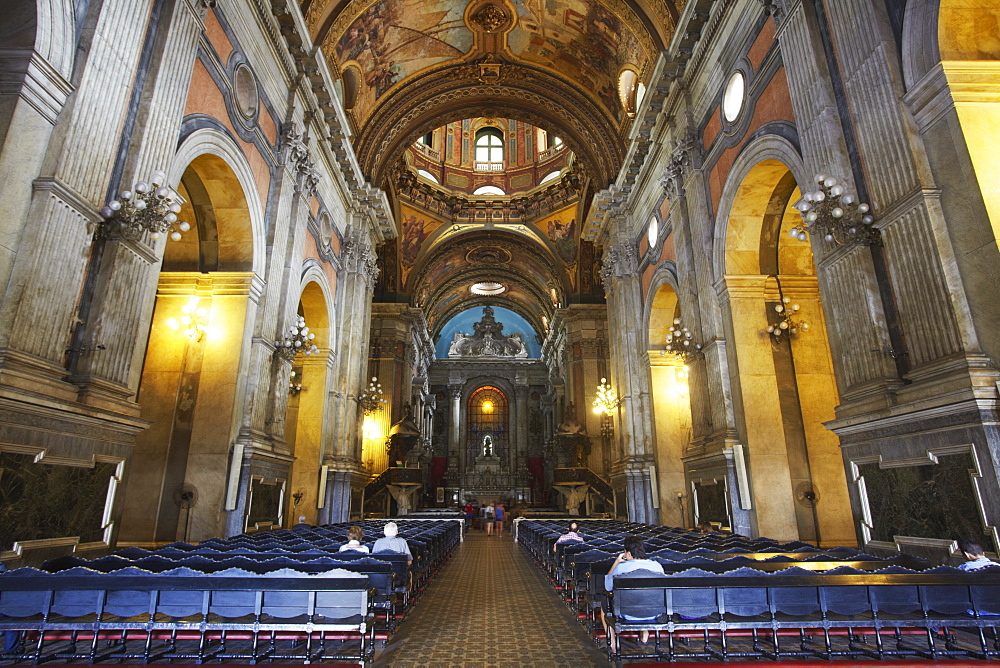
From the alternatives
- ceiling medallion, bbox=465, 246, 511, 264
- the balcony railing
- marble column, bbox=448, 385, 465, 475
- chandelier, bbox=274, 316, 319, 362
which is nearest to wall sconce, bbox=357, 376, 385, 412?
chandelier, bbox=274, 316, 319, 362

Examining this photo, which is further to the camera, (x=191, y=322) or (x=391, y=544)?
(x=191, y=322)

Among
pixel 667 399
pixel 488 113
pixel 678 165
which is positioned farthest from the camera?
pixel 488 113

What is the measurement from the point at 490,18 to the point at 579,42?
8.26ft

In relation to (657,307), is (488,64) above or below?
above

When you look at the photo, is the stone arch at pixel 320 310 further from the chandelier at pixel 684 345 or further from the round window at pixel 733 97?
the round window at pixel 733 97

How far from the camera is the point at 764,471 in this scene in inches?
304

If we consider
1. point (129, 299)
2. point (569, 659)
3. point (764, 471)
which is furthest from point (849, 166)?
point (129, 299)

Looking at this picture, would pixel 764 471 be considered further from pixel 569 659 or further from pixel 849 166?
pixel 569 659

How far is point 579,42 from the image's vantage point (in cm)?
1454

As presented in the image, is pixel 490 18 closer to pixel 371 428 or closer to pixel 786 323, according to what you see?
pixel 786 323

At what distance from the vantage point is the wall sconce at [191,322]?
26.8ft

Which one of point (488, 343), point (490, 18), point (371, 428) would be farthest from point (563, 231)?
point (488, 343)

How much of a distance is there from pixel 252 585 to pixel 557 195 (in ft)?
75.9

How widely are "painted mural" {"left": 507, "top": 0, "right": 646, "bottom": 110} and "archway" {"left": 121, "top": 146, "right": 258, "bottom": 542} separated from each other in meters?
9.44
